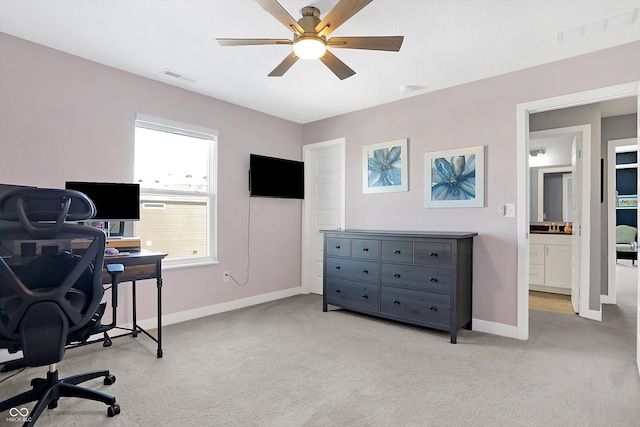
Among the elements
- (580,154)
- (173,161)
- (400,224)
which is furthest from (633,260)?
(173,161)

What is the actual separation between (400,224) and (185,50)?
111 inches

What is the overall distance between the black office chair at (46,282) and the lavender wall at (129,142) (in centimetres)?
139

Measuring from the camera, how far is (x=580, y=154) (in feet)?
12.6

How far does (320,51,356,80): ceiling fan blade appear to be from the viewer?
2.38 meters

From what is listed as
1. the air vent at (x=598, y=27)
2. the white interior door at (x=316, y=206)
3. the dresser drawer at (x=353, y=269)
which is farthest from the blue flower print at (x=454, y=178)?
the white interior door at (x=316, y=206)

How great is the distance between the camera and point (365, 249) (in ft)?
11.9

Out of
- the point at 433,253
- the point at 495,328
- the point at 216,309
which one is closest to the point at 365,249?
the point at 433,253

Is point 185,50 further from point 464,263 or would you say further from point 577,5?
point 464,263

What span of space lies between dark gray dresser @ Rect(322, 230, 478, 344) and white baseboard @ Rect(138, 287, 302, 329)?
914mm

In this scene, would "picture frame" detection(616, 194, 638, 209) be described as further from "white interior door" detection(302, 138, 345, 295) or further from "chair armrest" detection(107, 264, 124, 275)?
"chair armrest" detection(107, 264, 124, 275)

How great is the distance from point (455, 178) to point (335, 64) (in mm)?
1855

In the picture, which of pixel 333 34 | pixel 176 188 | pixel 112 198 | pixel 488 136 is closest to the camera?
pixel 333 34

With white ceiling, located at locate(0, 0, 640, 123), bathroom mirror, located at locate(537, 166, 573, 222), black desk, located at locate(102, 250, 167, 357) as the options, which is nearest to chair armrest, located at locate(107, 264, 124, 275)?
black desk, located at locate(102, 250, 167, 357)

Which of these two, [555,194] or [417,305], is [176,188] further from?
[555,194]
